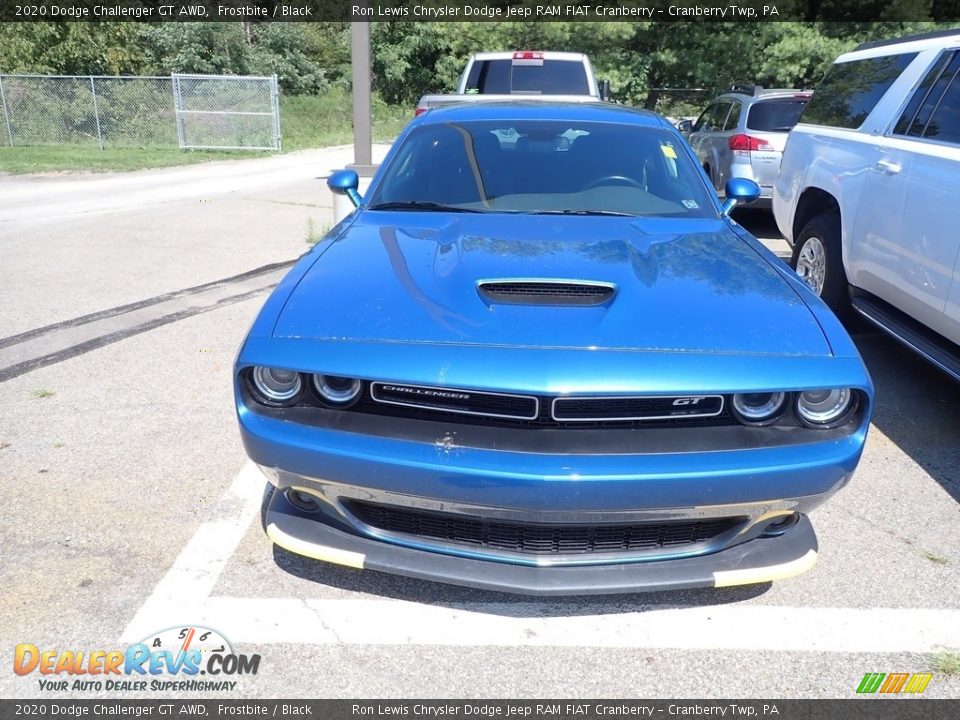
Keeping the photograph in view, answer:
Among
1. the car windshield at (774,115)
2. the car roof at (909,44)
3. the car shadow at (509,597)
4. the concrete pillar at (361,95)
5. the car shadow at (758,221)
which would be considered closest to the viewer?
the car shadow at (509,597)

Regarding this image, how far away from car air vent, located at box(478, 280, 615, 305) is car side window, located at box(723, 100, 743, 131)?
7541 millimetres

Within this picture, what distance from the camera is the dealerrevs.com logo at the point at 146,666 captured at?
7.62ft

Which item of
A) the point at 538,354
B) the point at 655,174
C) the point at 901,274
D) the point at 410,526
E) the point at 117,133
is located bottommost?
the point at 117,133

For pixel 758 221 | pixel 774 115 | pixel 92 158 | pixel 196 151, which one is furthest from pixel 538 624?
pixel 196 151

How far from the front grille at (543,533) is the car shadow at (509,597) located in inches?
14.0

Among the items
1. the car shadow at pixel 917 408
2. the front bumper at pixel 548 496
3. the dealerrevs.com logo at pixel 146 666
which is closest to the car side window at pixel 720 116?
the car shadow at pixel 917 408

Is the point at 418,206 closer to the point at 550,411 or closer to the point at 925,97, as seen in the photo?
the point at 550,411

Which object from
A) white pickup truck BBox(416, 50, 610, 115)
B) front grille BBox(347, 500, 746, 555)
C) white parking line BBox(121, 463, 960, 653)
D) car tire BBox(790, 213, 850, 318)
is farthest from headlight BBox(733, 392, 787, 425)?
white pickup truck BBox(416, 50, 610, 115)

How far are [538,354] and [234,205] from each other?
1041 cm

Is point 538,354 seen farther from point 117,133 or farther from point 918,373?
point 117,133

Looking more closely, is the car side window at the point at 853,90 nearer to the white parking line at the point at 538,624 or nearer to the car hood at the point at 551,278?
the car hood at the point at 551,278

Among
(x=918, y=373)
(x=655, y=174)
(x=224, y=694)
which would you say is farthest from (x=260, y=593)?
(x=918, y=373)

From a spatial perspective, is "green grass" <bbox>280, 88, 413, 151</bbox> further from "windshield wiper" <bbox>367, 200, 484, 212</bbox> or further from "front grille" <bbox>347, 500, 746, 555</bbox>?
"front grille" <bbox>347, 500, 746, 555</bbox>

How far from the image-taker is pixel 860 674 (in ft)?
7.88
